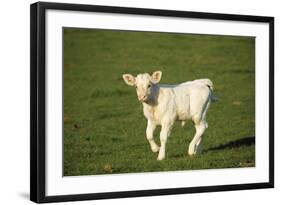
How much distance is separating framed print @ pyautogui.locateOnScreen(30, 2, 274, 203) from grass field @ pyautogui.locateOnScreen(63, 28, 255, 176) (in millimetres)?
14

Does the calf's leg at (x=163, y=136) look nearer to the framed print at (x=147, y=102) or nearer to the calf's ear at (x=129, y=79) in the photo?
the framed print at (x=147, y=102)

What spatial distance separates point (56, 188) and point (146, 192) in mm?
1086

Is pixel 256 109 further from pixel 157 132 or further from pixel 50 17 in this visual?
pixel 50 17

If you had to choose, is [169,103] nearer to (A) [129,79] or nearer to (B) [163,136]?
(B) [163,136]

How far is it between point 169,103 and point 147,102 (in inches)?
11.1

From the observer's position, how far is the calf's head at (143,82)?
927 cm

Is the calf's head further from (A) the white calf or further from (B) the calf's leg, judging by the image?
(B) the calf's leg

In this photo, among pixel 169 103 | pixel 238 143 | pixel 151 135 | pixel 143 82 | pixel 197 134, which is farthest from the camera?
pixel 238 143

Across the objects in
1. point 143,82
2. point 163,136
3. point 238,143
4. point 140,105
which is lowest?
point 238,143

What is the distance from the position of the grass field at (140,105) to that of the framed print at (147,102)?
0.05ft

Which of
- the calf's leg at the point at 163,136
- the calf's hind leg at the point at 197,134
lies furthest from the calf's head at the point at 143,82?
the calf's hind leg at the point at 197,134

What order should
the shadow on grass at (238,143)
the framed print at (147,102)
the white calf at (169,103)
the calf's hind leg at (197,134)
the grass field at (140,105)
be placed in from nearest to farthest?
the framed print at (147,102)
the grass field at (140,105)
the white calf at (169,103)
the calf's hind leg at (197,134)
the shadow on grass at (238,143)

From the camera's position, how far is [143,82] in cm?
926

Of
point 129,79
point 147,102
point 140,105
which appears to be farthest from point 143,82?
point 140,105
